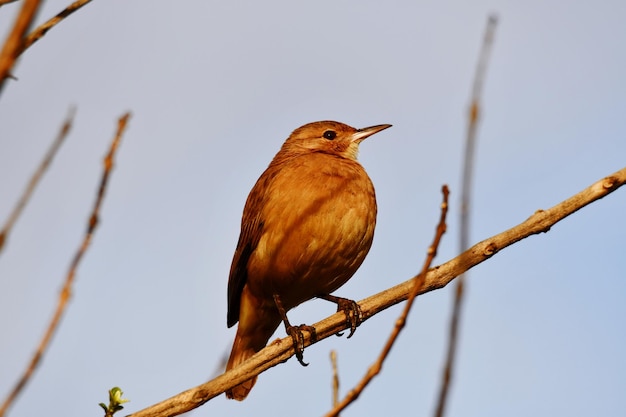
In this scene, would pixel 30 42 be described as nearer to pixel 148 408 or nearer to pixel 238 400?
pixel 148 408

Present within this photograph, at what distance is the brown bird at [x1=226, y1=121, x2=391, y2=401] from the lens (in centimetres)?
722

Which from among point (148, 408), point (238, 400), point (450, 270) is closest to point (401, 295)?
point (450, 270)

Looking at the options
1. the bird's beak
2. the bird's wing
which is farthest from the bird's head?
the bird's wing

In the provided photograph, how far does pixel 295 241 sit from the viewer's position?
286 inches

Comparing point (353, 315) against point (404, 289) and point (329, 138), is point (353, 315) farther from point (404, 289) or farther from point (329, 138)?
point (329, 138)

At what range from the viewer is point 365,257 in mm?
7609

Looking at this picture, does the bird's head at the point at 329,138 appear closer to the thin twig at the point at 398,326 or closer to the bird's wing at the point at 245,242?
the bird's wing at the point at 245,242

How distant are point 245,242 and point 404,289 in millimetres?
2796

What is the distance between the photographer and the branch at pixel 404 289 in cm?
470

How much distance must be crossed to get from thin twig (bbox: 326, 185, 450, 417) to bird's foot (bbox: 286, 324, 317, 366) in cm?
347

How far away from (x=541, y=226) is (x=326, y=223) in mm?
2554

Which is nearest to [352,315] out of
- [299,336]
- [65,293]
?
[299,336]

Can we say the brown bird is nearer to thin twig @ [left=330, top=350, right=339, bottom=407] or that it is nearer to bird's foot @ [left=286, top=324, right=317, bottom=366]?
bird's foot @ [left=286, top=324, right=317, bottom=366]

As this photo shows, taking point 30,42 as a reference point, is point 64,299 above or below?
below
